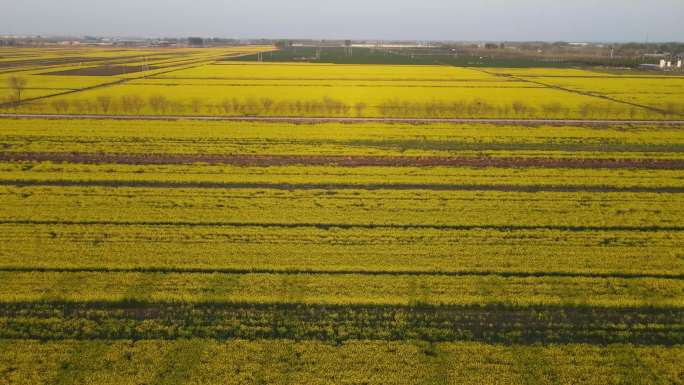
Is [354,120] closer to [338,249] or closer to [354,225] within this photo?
[354,225]

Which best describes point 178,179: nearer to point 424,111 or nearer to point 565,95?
point 424,111

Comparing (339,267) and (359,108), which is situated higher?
(359,108)

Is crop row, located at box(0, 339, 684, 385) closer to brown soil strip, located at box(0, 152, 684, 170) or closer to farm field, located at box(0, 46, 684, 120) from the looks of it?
brown soil strip, located at box(0, 152, 684, 170)

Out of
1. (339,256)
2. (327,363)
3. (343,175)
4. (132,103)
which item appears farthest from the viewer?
(132,103)

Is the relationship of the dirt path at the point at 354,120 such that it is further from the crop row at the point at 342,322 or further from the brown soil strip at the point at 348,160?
the crop row at the point at 342,322

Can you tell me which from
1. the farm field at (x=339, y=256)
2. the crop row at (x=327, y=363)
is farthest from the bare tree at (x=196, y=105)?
the crop row at (x=327, y=363)

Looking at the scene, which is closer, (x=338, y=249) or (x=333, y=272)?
(x=333, y=272)

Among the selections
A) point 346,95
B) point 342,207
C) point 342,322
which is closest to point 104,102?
point 346,95
